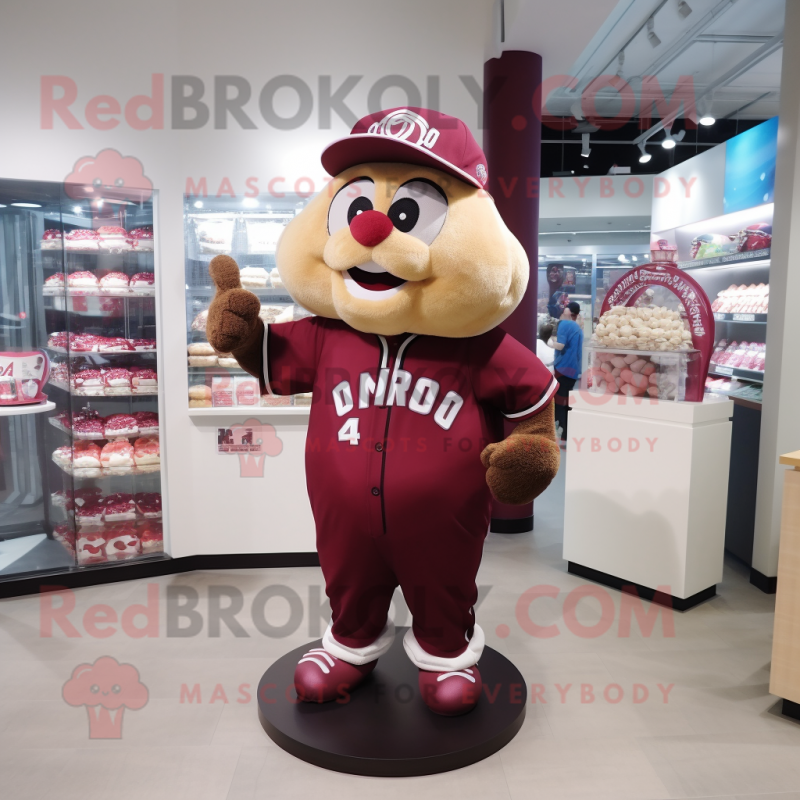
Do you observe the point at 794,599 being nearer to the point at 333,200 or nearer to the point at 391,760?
the point at 391,760

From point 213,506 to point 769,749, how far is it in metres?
2.73

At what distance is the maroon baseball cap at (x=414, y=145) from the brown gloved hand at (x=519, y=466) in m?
0.73

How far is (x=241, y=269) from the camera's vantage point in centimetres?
372

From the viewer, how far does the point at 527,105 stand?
4156 millimetres

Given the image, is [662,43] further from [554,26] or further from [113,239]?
[113,239]

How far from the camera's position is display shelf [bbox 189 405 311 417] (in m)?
3.62

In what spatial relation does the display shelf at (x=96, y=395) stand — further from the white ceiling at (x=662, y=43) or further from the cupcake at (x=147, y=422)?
the white ceiling at (x=662, y=43)

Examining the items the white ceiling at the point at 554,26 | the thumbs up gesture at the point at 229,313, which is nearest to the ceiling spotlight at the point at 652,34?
the white ceiling at the point at 554,26

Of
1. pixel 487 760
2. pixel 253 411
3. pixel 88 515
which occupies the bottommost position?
pixel 487 760

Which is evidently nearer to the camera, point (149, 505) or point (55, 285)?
point (55, 285)

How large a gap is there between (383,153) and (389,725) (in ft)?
5.67

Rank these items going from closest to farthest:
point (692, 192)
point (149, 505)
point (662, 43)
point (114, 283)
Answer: point (114, 283) < point (149, 505) < point (692, 192) < point (662, 43)

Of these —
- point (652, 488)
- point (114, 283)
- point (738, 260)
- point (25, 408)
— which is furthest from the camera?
point (738, 260)

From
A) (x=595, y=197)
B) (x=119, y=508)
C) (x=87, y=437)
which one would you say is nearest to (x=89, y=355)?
(x=87, y=437)
